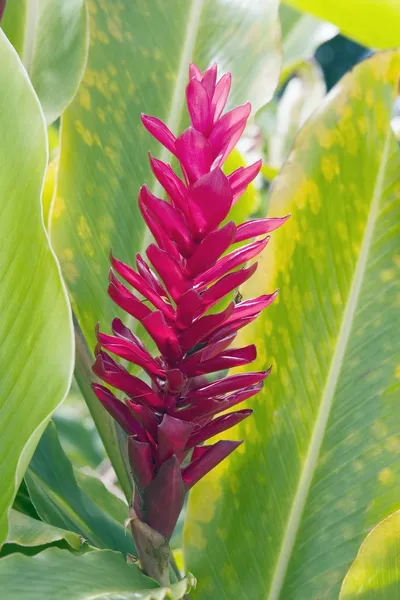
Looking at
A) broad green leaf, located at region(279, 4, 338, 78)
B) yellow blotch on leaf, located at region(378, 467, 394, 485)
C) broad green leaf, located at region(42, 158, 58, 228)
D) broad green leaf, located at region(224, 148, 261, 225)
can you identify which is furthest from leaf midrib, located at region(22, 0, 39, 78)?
broad green leaf, located at region(279, 4, 338, 78)

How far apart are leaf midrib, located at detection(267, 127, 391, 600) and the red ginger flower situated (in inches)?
7.1

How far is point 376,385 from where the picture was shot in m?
0.75

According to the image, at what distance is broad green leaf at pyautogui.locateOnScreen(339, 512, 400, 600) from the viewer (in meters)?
0.61

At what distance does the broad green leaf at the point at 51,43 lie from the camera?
0.81 metres

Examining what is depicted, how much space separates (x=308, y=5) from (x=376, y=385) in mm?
553

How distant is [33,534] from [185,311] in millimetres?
265

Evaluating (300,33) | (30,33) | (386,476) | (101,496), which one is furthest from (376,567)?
(300,33)

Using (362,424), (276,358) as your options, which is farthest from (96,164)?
(362,424)

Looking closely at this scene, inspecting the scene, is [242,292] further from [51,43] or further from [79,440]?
[79,440]

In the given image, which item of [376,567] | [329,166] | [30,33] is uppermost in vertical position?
[30,33]

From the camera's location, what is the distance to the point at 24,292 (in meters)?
0.57

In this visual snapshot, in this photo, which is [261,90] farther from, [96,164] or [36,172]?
[36,172]

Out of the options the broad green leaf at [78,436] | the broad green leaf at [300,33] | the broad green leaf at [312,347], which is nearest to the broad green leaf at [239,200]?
the broad green leaf at [312,347]

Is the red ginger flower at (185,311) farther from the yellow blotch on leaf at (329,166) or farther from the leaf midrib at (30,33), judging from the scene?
the leaf midrib at (30,33)
